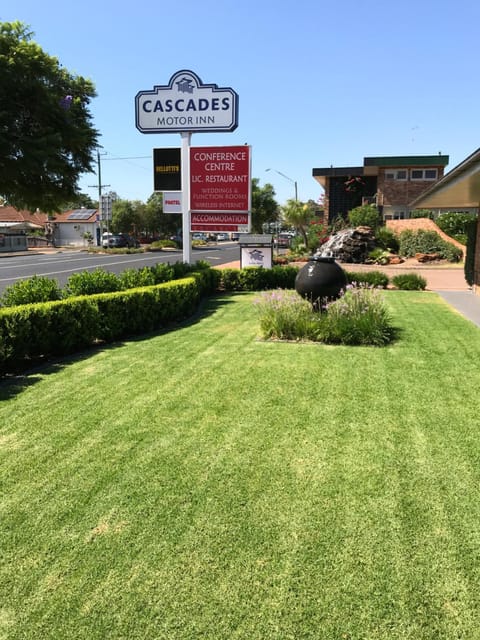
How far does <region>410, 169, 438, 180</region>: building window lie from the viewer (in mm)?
37500

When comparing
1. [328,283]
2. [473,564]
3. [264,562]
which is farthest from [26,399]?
[328,283]

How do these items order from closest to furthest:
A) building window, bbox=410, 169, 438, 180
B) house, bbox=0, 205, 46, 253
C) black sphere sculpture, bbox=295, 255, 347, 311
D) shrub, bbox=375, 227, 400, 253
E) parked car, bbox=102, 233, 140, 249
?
black sphere sculpture, bbox=295, 255, 347, 311 → shrub, bbox=375, 227, 400, 253 → building window, bbox=410, 169, 438, 180 → house, bbox=0, 205, 46, 253 → parked car, bbox=102, 233, 140, 249

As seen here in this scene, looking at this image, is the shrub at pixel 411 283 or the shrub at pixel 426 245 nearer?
the shrub at pixel 411 283

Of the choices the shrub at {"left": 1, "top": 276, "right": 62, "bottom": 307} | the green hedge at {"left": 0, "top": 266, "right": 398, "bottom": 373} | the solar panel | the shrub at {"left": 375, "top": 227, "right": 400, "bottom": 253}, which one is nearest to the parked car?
the solar panel

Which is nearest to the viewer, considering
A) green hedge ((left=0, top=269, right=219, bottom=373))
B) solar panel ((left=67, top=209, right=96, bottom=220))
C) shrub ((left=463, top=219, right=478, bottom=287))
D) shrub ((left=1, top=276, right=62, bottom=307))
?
green hedge ((left=0, top=269, right=219, bottom=373))

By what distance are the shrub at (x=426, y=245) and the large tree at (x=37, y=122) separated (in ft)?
68.3

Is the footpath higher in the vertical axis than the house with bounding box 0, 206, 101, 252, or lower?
lower

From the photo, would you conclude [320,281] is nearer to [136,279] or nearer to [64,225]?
[136,279]

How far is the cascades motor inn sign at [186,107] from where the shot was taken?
1330 centimetres

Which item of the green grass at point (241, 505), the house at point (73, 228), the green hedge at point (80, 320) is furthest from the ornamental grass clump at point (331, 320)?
the house at point (73, 228)

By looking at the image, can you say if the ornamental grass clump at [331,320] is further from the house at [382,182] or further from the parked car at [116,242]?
the parked car at [116,242]

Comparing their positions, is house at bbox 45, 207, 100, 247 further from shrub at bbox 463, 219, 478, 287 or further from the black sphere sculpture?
the black sphere sculpture

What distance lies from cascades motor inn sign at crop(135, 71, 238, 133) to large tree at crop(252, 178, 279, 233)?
46.7 m

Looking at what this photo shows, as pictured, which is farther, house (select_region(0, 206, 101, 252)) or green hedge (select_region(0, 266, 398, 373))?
house (select_region(0, 206, 101, 252))
